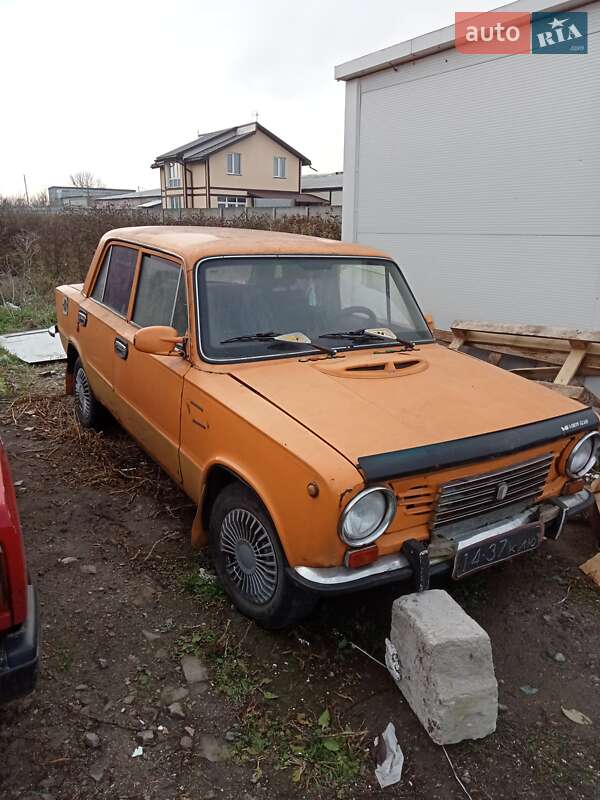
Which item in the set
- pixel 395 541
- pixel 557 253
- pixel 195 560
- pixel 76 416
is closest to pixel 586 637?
pixel 395 541

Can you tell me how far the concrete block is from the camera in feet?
7.64

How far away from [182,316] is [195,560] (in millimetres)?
1507

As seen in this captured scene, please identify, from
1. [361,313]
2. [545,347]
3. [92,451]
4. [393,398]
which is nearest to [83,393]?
[92,451]

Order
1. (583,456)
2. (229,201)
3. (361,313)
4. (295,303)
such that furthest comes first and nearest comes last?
1. (229,201)
2. (361,313)
3. (295,303)
4. (583,456)

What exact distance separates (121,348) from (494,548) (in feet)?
9.36

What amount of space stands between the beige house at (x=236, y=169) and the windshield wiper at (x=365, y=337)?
36.3 meters

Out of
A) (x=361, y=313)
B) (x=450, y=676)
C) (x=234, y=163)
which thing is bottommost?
(x=450, y=676)

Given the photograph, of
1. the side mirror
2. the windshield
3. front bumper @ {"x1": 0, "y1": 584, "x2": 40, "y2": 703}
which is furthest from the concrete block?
the side mirror

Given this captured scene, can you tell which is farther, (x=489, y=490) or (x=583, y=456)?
(x=583, y=456)

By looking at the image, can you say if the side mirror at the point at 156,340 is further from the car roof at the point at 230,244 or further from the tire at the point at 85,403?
the tire at the point at 85,403

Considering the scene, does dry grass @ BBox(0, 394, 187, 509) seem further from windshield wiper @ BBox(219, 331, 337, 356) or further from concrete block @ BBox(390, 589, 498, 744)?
concrete block @ BBox(390, 589, 498, 744)

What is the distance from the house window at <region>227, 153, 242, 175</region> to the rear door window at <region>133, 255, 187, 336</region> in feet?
130

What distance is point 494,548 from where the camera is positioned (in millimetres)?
2715

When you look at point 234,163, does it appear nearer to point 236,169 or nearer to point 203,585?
point 236,169
